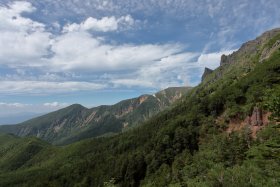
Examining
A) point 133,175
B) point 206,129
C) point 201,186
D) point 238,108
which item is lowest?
point 133,175

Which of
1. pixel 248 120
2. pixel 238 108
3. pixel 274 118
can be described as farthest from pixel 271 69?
pixel 274 118

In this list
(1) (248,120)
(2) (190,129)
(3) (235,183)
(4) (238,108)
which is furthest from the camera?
(2) (190,129)

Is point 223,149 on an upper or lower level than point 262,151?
lower

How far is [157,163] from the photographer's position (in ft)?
604

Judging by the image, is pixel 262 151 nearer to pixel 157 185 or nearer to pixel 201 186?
pixel 201 186

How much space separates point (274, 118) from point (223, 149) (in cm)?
11048

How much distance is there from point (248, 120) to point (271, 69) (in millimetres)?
53788

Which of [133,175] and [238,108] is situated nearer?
[238,108]

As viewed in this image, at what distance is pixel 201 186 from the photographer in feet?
292

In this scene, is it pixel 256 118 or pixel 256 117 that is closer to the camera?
pixel 256 118

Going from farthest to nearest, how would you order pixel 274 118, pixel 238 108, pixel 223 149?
1. pixel 238 108
2. pixel 223 149
3. pixel 274 118

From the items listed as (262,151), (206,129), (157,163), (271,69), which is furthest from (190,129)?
(262,151)

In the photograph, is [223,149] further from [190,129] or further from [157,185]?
[190,129]

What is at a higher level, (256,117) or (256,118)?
(256,117)
